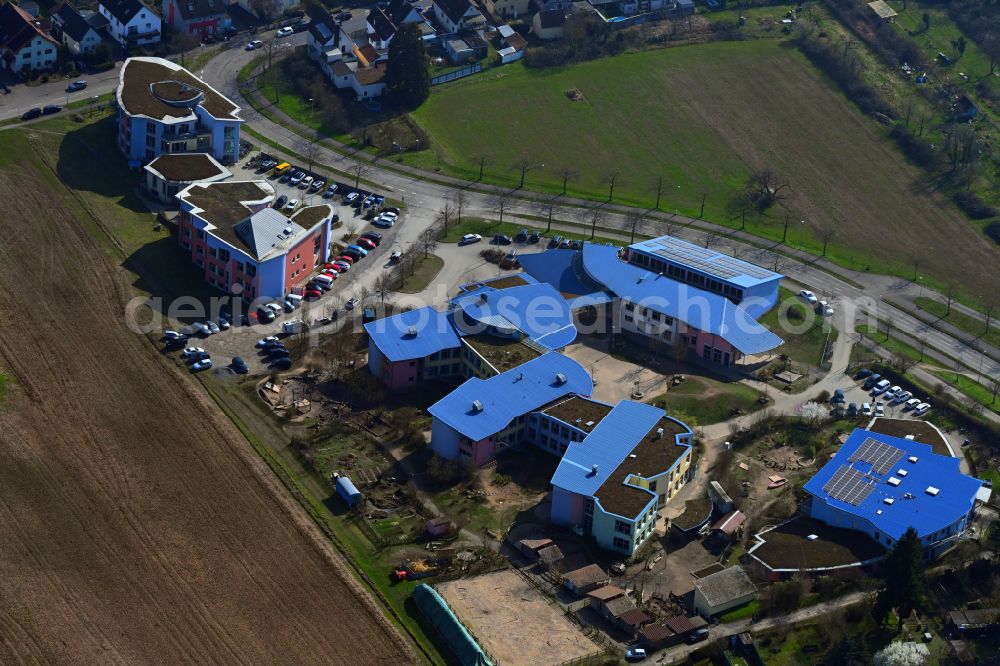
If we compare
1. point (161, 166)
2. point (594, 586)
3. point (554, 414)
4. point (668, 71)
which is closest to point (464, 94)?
point (668, 71)

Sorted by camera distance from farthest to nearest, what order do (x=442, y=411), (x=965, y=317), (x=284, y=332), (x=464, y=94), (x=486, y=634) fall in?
(x=464, y=94) → (x=965, y=317) → (x=284, y=332) → (x=442, y=411) → (x=486, y=634)

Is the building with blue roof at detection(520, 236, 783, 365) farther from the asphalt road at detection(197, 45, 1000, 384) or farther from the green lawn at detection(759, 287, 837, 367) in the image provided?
the asphalt road at detection(197, 45, 1000, 384)

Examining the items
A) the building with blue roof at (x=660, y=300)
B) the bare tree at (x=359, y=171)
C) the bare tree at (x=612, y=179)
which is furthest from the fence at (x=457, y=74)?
the building with blue roof at (x=660, y=300)

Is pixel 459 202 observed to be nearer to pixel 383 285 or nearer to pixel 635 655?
pixel 383 285

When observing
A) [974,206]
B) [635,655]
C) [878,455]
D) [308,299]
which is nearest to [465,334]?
[308,299]

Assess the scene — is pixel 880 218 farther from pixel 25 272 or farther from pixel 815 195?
pixel 25 272

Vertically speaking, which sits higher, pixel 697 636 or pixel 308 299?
pixel 697 636
